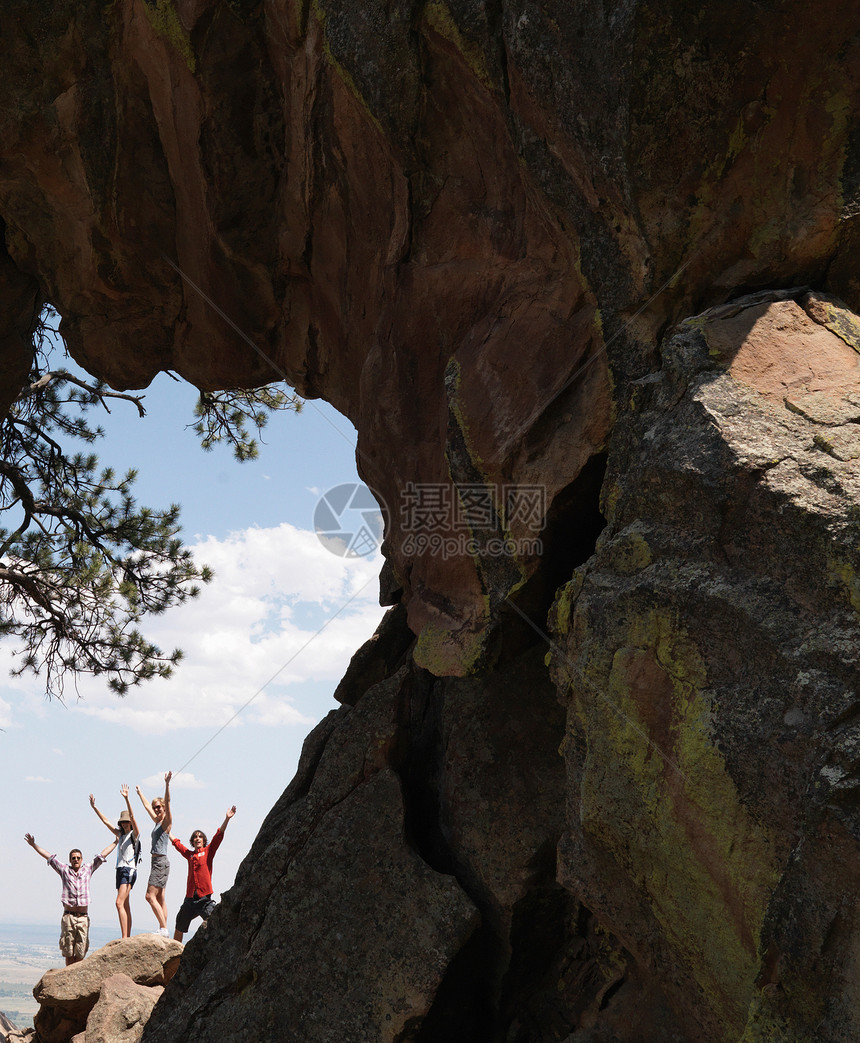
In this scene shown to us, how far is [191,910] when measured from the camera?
8.44 metres

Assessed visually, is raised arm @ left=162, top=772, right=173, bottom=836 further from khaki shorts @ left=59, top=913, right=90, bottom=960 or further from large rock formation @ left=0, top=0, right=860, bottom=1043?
large rock formation @ left=0, top=0, right=860, bottom=1043

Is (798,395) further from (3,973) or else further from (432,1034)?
(3,973)

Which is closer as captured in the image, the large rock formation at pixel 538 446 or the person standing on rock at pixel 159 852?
the large rock formation at pixel 538 446

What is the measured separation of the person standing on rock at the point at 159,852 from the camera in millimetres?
8695

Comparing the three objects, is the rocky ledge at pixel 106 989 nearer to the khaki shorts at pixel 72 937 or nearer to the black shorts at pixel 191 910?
the black shorts at pixel 191 910

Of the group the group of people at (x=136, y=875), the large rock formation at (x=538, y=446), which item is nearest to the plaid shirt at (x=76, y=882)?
the group of people at (x=136, y=875)

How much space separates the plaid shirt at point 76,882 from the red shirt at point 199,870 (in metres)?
1.28

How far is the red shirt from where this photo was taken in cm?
848

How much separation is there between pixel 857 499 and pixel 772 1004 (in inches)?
67.5

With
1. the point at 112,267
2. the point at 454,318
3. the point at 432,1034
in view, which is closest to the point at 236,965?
the point at 432,1034
